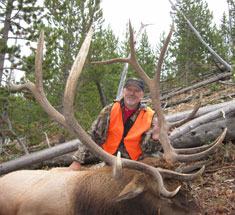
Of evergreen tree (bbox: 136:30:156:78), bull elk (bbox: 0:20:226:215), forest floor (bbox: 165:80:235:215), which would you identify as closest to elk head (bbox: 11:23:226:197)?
bull elk (bbox: 0:20:226:215)

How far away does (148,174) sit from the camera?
2.39 m

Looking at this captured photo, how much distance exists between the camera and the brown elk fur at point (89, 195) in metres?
2.30

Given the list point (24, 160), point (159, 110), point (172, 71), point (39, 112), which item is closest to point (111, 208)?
point (159, 110)

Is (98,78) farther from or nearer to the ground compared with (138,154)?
farther from the ground

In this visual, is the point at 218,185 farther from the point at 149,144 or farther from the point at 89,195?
the point at 89,195

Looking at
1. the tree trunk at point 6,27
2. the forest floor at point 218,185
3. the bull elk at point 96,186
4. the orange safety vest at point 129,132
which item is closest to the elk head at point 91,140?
the bull elk at point 96,186

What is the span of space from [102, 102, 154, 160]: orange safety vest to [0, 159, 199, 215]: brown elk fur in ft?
3.42

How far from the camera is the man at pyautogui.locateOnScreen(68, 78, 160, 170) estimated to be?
3.72m

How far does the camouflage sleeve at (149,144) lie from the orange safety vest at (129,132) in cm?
6

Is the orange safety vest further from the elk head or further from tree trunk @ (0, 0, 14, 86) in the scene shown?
tree trunk @ (0, 0, 14, 86)

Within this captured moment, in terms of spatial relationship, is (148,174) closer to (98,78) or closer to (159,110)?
(159,110)

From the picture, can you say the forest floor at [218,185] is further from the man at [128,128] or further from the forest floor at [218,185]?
the man at [128,128]

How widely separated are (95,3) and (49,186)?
12.4 metres

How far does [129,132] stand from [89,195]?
1440mm
